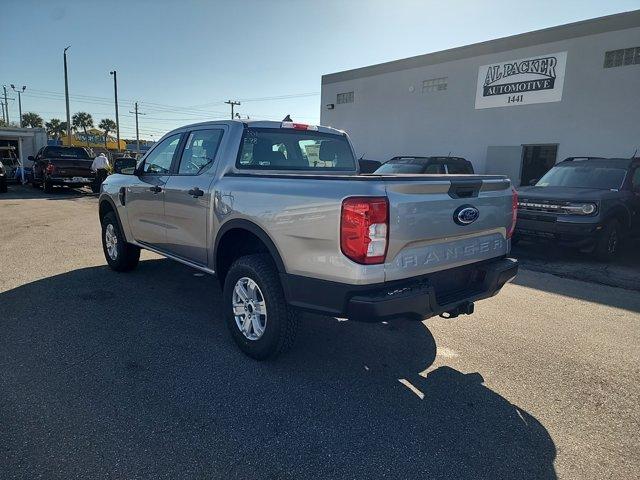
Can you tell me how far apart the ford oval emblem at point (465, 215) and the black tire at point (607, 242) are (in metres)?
5.31

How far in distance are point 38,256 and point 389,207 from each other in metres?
6.29

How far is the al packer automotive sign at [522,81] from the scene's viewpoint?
1399 cm

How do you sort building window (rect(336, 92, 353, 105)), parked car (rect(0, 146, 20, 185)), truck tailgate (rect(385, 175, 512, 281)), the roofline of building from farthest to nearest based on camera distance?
parked car (rect(0, 146, 20, 185)) → building window (rect(336, 92, 353, 105)) → the roofline of building → truck tailgate (rect(385, 175, 512, 281))

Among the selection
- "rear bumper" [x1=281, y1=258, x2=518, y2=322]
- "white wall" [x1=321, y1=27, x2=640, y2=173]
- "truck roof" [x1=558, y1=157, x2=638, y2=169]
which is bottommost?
"rear bumper" [x1=281, y1=258, x2=518, y2=322]

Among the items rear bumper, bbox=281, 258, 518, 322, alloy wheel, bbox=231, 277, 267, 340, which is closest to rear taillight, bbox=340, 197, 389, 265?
rear bumper, bbox=281, 258, 518, 322

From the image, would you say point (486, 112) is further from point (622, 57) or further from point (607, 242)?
point (607, 242)

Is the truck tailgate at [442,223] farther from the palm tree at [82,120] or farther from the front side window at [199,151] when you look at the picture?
the palm tree at [82,120]

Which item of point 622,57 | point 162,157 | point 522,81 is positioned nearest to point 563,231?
point 162,157

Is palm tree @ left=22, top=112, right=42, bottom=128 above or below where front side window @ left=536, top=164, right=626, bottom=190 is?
above

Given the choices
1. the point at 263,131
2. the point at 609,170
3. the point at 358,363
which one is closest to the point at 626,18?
the point at 609,170

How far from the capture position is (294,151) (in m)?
4.39

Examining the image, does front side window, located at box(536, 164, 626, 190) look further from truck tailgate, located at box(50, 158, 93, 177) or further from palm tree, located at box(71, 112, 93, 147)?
palm tree, located at box(71, 112, 93, 147)

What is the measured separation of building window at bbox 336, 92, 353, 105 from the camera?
21203mm

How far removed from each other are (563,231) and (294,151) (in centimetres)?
504
